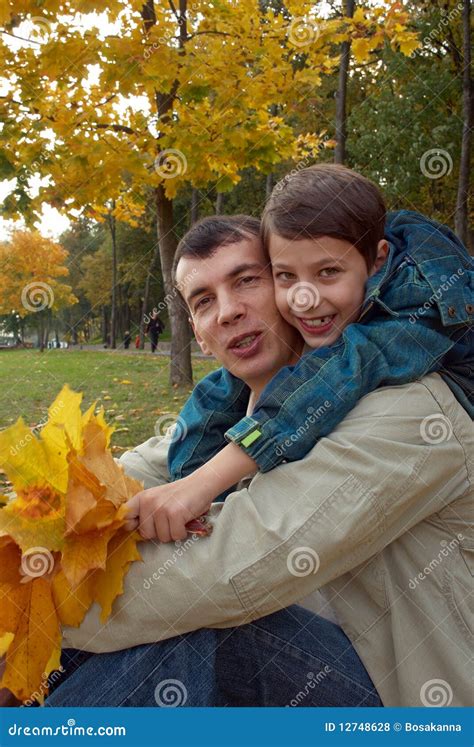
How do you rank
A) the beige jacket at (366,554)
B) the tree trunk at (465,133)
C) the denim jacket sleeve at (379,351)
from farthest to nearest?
the tree trunk at (465,133) → the denim jacket sleeve at (379,351) → the beige jacket at (366,554)

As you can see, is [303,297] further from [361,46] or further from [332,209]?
→ [361,46]

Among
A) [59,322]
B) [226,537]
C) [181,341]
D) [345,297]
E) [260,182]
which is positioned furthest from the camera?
[59,322]

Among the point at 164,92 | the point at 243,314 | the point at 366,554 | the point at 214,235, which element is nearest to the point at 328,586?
the point at 366,554

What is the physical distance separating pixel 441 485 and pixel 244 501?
0.42 metres

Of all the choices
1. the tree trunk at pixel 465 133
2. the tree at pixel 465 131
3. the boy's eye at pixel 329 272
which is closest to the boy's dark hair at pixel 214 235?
the boy's eye at pixel 329 272

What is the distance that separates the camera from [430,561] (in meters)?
1.47

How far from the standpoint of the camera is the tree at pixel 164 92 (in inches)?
210

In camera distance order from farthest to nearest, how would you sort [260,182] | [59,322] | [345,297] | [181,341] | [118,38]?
[59,322], [260,182], [181,341], [118,38], [345,297]

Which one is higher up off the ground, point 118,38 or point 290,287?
point 118,38

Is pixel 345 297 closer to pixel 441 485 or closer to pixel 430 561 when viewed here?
pixel 441 485

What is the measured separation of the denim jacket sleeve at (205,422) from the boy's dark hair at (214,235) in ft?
1.30

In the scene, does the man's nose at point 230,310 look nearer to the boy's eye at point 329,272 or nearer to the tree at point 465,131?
the boy's eye at point 329,272

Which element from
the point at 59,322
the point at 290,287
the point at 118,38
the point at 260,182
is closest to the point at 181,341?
the point at 118,38

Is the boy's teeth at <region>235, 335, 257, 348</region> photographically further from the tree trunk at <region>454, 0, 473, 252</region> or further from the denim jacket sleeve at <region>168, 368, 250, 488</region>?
the tree trunk at <region>454, 0, 473, 252</region>
